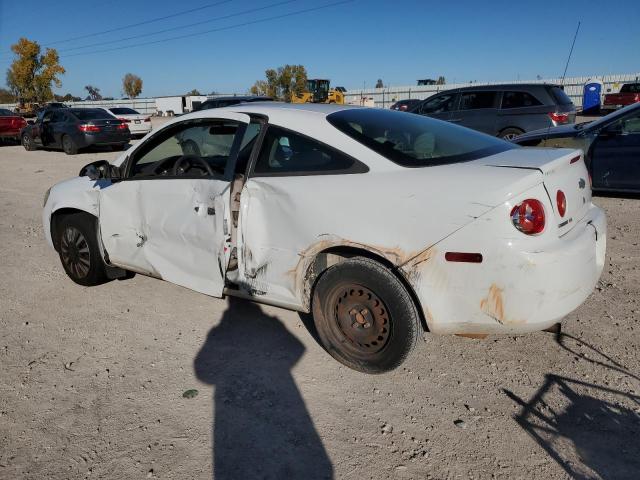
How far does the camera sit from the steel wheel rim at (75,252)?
4.29 metres

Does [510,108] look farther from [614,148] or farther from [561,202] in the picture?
[561,202]

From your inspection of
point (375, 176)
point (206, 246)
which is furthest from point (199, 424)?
point (375, 176)

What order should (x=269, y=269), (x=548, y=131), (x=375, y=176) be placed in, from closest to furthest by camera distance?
1. (x=375, y=176)
2. (x=269, y=269)
3. (x=548, y=131)

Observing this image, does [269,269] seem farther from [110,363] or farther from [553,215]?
[553,215]

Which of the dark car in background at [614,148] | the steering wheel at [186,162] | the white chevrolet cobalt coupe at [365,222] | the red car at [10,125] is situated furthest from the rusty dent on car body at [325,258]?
the red car at [10,125]

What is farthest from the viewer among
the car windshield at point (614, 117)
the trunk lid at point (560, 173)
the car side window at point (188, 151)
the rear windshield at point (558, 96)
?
the rear windshield at point (558, 96)

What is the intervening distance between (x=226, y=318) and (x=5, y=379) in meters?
1.48

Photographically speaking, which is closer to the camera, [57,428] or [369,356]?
[57,428]

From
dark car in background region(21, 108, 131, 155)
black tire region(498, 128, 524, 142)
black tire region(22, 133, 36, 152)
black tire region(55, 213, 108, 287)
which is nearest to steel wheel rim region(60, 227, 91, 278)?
black tire region(55, 213, 108, 287)

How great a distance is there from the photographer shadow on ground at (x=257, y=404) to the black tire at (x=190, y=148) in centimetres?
137

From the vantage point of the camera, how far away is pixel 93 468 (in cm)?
229

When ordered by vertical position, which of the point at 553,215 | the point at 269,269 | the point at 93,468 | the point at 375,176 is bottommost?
the point at 93,468

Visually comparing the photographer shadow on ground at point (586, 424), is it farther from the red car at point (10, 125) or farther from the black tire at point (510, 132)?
the red car at point (10, 125)

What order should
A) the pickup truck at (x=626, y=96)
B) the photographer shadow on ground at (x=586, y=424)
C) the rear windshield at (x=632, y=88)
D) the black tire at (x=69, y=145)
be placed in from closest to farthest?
1. the photographer shadow on ground at (x=586, y=424)
2. the black tire at (x=69, y=145)
3. the pickup truck at (x=626, y=96)
4. the rear windshield at (x=632, y=88)
